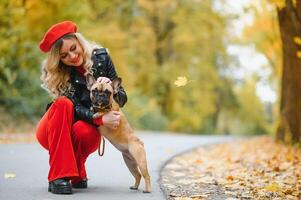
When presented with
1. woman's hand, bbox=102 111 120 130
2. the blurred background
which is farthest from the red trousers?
the blurred background

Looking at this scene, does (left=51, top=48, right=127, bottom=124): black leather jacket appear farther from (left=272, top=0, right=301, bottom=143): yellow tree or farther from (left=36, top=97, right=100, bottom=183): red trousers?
(left=272, top=0, right=301, bottom=143): yellow tree

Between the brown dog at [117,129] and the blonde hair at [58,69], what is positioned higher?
the blonde hair at [58,69]

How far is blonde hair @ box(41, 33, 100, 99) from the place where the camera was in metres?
5.00

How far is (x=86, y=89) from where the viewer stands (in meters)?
5.15

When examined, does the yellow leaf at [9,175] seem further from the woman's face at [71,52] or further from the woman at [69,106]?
the woman's face at [71,52]

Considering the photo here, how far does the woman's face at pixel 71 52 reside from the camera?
500 centimetres

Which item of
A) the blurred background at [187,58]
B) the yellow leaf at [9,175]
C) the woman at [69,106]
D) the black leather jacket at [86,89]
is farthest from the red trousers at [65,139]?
the blurred background at [187,58]

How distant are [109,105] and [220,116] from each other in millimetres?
29272

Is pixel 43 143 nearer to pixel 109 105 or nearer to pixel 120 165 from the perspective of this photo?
pixel 109 105

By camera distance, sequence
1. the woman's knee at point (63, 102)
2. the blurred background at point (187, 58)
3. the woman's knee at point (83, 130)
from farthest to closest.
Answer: the blurred background at point (187, 58)
the woman's knee at point (83, 130)
the woman's knee at point (63, 102)

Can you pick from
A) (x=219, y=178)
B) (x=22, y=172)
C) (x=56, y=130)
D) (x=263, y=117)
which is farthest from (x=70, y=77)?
(x=263, y=117)

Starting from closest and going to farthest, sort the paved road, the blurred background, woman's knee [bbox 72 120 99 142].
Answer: the paved road, woman's knee [bbox 72 120 99 142], the blurred background

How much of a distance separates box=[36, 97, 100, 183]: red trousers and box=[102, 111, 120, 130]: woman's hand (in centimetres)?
32

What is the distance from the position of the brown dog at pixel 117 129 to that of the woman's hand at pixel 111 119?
0.19 feet
